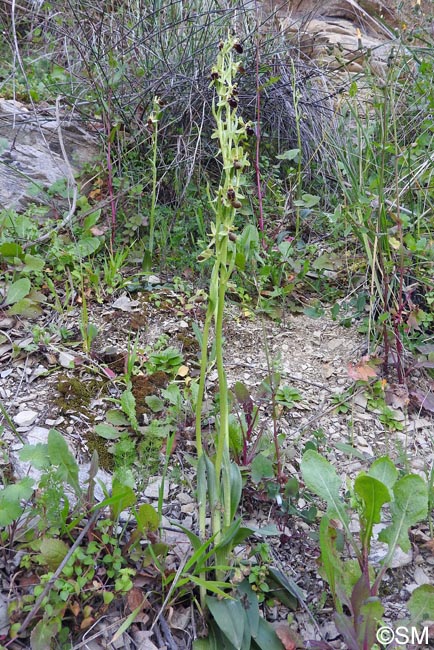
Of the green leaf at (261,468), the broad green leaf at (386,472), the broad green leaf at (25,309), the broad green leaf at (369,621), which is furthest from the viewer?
the broad green leaf at (25,309)

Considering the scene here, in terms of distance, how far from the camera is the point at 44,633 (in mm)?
1194

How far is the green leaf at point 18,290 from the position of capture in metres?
2.22

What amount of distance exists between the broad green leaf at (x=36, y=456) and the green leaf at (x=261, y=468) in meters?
0.58

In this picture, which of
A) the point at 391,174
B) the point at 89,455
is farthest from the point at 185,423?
the point at 391,174

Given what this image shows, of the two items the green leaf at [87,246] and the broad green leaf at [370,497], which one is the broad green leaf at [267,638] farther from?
the green leaf at [87,246]

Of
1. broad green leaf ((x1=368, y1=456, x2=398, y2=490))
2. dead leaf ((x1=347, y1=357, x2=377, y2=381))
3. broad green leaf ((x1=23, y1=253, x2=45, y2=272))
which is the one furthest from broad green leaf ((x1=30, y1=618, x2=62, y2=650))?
broad green leaf ((x1=23, y1=253, x2=45, y2=272))

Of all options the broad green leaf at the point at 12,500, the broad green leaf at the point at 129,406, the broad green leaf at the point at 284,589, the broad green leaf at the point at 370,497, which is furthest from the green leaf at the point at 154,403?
the broad green leaf at the point at 370,497

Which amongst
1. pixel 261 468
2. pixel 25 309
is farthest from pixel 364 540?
pixel 25 309

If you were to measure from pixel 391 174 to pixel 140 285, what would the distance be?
139 cm

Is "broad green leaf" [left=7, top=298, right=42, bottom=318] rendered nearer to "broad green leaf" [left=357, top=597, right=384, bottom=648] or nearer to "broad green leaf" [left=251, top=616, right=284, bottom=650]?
"broad green leaf" [left=251, top=616, right=284, bottom=650]

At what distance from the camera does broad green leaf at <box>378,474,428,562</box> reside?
1353 mm

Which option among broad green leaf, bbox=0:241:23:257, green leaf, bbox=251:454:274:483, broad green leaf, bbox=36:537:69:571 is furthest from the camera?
broad green leaf, bbox=0:241:23:257

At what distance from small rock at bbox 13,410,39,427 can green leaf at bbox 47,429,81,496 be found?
1.16ft

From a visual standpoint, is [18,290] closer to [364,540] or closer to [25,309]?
[25,309]
